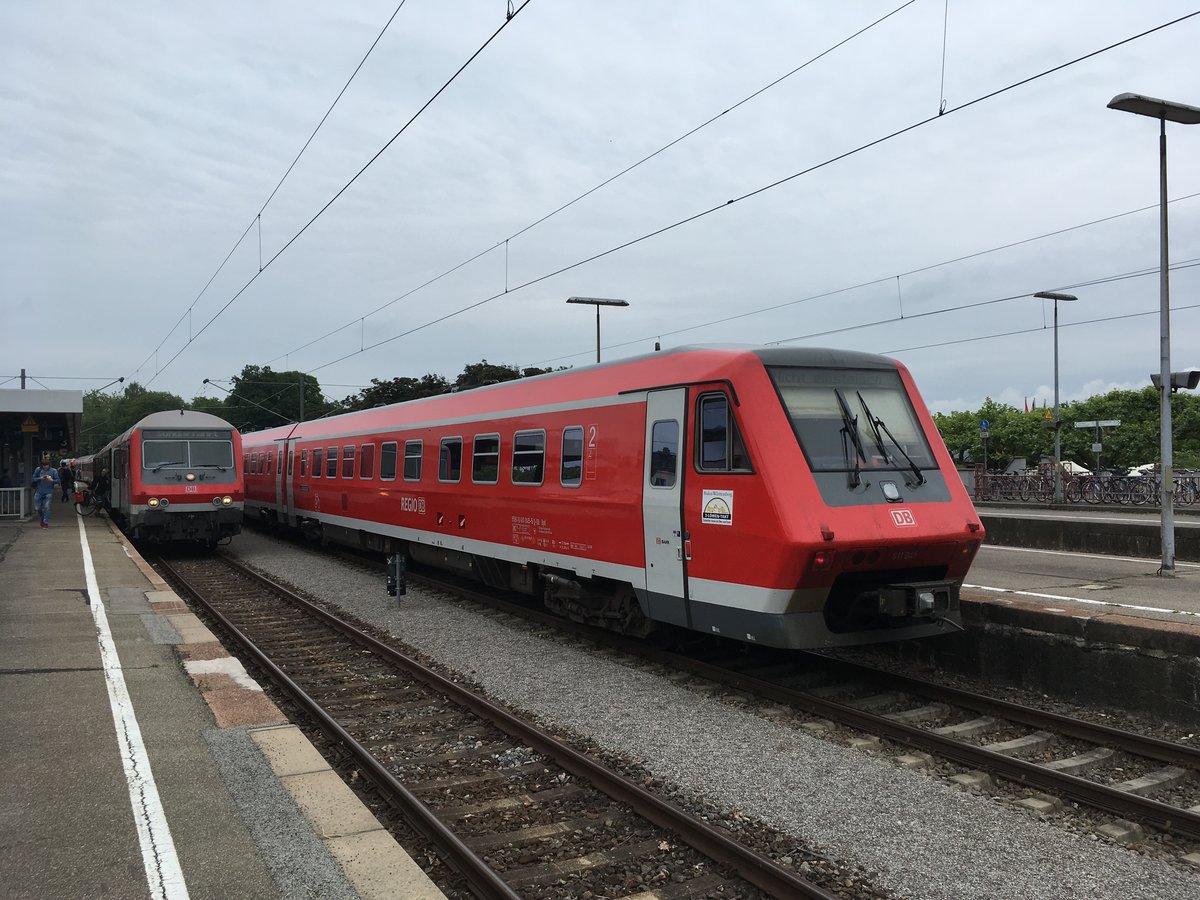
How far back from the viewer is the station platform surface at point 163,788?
4012 millimetres

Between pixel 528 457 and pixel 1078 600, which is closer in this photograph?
pixel 1078 600

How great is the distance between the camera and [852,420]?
7793mm

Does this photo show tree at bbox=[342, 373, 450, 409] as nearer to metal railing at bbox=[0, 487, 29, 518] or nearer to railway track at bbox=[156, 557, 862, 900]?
metal railing at bbox=[0, 487, 29, 518]

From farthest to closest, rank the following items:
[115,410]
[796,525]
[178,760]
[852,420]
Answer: [115,410] → [852,420] → [796,525] → [178,760]

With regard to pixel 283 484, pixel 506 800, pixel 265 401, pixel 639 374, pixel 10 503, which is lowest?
pixel 506 800

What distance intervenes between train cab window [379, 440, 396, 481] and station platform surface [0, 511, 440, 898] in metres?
6.43

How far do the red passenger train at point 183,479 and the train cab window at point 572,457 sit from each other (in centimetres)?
1111

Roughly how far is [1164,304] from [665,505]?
8.10 m

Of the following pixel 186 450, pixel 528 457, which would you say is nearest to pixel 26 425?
pixel 186 450

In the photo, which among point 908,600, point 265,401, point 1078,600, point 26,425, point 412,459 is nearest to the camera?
point 908,600

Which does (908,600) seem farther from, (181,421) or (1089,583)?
(181,421)

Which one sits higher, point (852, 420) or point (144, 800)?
point (852, 420)

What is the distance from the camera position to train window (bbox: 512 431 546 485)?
10.4 m

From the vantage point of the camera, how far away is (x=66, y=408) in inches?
1015
